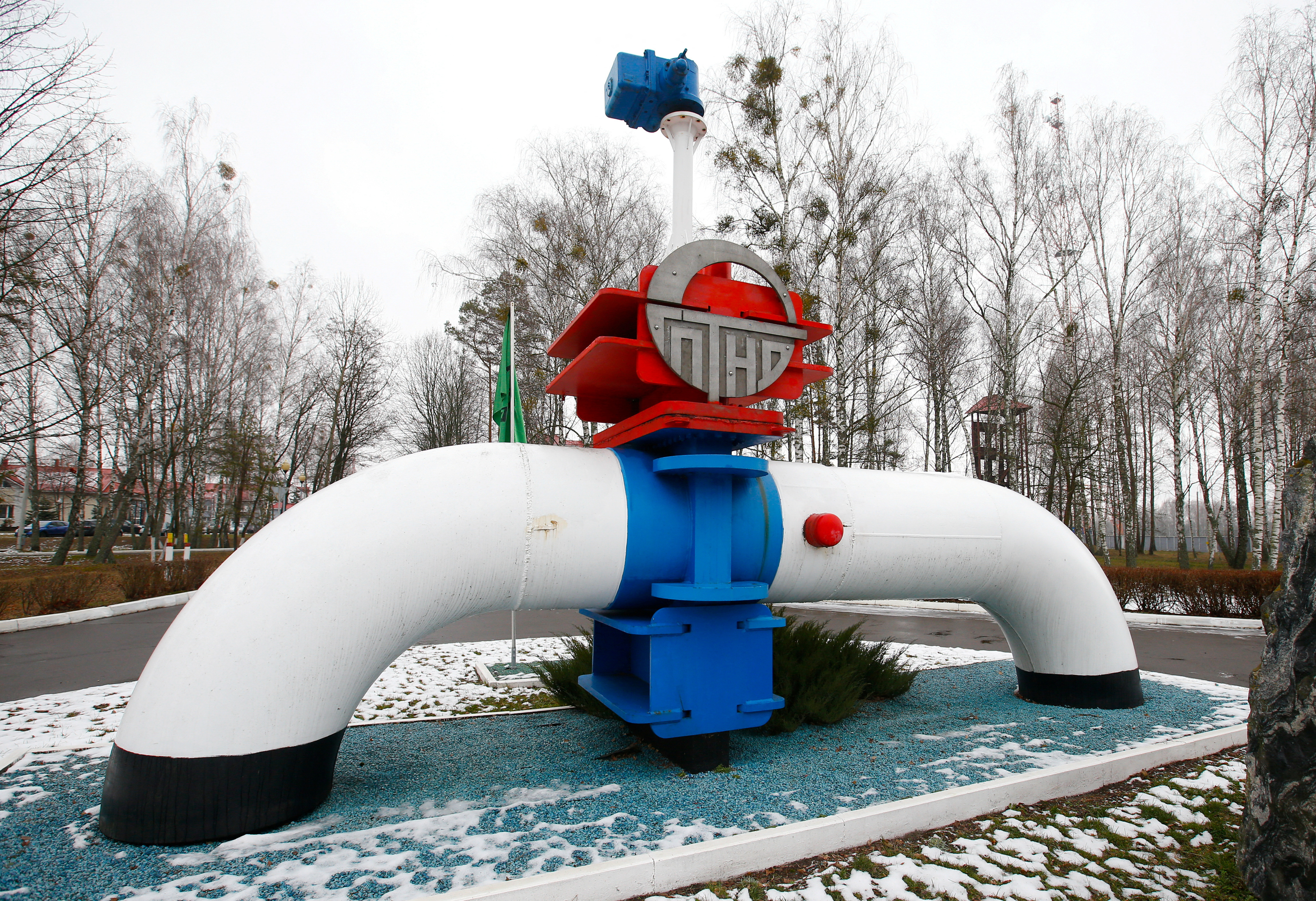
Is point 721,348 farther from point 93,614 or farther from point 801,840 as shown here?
point 93,614

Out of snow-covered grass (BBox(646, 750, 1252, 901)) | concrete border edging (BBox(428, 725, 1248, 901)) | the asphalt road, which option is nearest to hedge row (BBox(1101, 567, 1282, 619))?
the asphalt road

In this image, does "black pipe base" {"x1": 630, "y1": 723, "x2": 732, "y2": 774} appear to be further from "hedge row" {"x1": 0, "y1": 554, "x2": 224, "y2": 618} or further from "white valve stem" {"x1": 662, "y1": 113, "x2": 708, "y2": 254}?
"hedge row" {"x1": 0, "y1": 554, "x2": 224, "y2": 618}

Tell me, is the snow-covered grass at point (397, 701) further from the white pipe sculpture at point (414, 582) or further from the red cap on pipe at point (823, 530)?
the red cap on pipe at point (823, 530)

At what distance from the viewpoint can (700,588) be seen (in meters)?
3.47

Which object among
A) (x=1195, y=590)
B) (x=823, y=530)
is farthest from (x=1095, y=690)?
(x=1195, y=590)

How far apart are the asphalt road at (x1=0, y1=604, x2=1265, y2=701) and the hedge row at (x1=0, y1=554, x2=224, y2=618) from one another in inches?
30.0

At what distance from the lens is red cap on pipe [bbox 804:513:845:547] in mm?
3752

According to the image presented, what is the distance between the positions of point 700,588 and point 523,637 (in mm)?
6795

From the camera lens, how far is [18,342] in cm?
1869

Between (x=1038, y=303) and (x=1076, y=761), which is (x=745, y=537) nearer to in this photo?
(x=1076, y=761)

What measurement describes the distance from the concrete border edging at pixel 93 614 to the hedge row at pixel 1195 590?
15.6m

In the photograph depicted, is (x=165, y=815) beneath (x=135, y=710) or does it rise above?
beneath

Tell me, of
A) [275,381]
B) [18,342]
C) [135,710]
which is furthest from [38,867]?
[275,381]

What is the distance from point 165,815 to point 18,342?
77.5 feet
